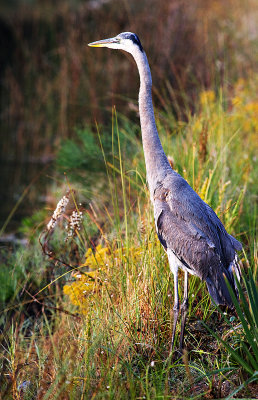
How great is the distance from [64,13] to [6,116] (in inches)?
84.5

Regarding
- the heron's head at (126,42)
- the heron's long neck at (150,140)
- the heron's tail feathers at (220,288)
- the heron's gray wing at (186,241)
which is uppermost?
the heron's head at (126,42)

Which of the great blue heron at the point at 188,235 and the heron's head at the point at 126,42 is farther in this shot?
the heron's head at the point at 126,42

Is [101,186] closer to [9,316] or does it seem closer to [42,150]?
[9,316]

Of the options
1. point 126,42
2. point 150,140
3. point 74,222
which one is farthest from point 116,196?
point 126,42

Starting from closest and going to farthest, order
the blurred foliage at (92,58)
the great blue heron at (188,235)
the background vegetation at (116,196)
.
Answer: the background vegetation at (116,196) → the great blue heron at (188,235) → the blurred foliage at (92,58)

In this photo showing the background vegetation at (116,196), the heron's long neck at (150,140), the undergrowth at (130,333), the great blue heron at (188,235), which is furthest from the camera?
the heron's long neck at (150,140)

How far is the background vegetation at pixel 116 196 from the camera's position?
8.06 ft

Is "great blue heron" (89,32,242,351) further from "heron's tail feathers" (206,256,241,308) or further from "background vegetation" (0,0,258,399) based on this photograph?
"background vegetation" (0,0,258,399)

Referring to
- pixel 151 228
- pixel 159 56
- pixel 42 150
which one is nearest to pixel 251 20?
pixel 159 56

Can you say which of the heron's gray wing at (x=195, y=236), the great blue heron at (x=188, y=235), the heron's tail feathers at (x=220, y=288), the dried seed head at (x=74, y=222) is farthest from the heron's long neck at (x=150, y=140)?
the heron's tail feathers at (x=220, y=288)

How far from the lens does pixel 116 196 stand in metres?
2.77

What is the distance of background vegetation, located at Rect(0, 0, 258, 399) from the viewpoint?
246cm

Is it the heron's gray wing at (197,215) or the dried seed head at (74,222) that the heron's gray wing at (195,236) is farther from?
the dried seed head at (74,222)

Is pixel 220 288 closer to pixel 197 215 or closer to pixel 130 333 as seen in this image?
pixel 197 215
